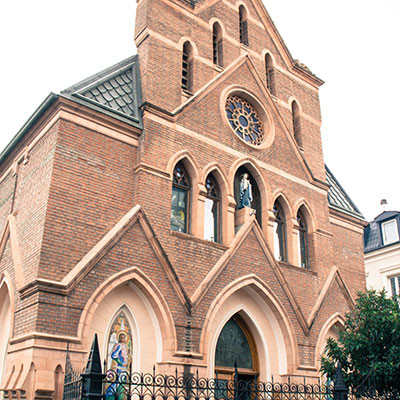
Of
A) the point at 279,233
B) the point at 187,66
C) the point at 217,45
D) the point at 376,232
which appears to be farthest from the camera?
the point at 376,232

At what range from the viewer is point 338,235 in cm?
1895

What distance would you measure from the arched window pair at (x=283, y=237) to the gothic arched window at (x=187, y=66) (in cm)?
477

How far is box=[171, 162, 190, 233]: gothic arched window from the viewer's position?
1405 centimetres

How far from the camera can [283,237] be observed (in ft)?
55.2

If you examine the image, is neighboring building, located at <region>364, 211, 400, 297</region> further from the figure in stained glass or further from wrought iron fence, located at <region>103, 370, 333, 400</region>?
the figure in stained glass

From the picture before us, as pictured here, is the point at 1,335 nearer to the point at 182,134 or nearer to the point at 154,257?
the point at 154,257

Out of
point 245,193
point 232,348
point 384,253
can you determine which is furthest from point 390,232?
point 232,348

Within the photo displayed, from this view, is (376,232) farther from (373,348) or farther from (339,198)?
(373,348)

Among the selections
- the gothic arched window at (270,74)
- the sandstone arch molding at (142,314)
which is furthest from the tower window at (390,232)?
the sandstone arch molding at (142,314)

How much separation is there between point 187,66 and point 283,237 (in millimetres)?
6274

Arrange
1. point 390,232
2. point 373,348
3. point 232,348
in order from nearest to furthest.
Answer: point 373,348, point 232,348, point 390,232

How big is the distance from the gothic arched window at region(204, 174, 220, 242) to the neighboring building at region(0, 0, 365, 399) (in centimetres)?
5

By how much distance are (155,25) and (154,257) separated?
23.8 feet

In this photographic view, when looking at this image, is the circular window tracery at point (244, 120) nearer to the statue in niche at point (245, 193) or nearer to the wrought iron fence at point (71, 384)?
the statue in niche at point (245, 193)
